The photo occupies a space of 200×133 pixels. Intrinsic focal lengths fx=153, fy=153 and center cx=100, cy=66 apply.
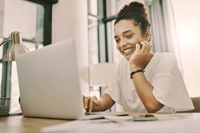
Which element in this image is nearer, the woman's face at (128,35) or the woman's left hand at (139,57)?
the woman's left hand at (139,57)

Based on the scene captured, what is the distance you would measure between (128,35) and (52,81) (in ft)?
2.85

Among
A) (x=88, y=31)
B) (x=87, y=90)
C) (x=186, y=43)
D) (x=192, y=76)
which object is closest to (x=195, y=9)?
(x=186, y=43)

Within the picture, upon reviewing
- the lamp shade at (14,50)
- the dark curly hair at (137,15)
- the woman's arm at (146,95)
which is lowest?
the woman's arm at (146,95)

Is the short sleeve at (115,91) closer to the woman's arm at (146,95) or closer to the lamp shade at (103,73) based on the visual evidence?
the woman's arm at (146,95)

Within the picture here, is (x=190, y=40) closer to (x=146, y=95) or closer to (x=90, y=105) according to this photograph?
(x=146, y=95)

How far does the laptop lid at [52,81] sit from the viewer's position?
0.49m

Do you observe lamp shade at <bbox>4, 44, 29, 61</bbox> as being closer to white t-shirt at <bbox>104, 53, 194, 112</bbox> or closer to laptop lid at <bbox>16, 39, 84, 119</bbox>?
laptop lid at <bbox>16, 39, 84, 119</bbox>

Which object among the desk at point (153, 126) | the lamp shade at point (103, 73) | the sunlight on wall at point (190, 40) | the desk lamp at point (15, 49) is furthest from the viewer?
the lamp shade at point (103, 73)

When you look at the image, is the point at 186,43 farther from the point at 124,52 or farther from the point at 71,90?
the point at 71,90

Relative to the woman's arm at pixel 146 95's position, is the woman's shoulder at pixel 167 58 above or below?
above

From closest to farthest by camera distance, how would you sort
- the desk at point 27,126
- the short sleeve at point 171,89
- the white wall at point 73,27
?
the desk at point 27,126 → the short sleeve at point 171,89 → the white wall at point 73,27

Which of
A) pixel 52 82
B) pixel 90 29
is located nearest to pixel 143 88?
pixel 52 82

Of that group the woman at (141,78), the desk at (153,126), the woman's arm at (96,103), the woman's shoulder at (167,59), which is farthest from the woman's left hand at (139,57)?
the desk at (153,126)

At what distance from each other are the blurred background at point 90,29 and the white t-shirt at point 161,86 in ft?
4.75
